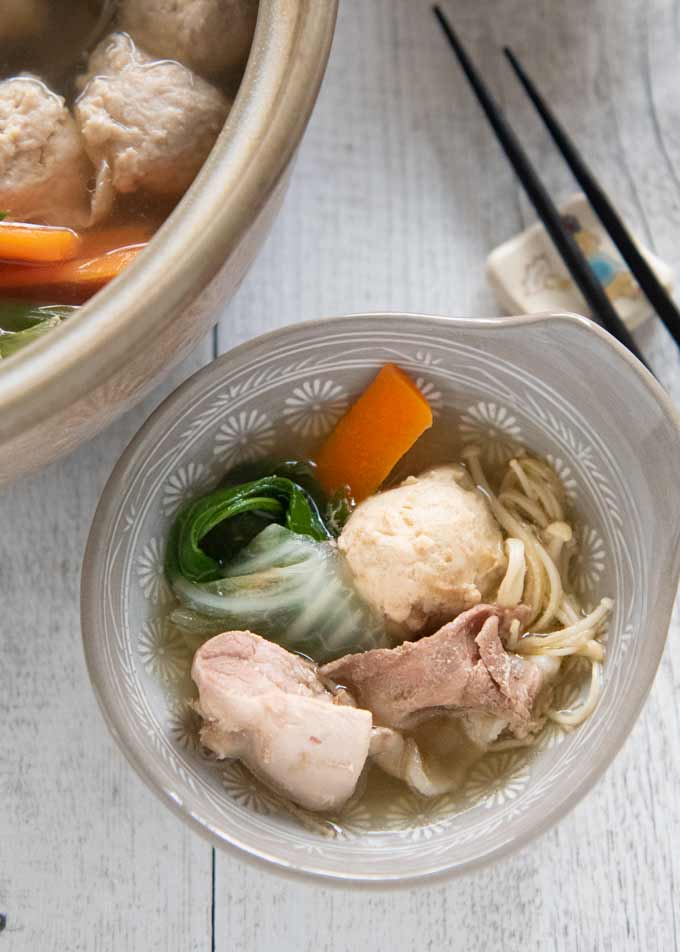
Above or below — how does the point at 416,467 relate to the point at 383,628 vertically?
above

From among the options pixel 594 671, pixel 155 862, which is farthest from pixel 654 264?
pixel 155 862

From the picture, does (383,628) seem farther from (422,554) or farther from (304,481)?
(304,481)

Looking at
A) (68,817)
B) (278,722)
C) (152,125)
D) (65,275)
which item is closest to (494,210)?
(152,125)

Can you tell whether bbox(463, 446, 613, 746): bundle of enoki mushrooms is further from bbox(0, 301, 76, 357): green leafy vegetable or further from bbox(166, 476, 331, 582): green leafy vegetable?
bbox(0, 301, 76, 357): green leafy vegetable

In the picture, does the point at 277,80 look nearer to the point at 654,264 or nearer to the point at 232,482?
the point at 232,482

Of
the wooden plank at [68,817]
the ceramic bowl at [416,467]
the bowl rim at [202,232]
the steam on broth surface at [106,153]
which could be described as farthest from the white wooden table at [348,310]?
the bowl rim at [202,232]
